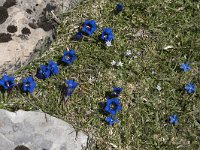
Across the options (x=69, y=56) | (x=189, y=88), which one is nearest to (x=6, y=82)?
(x=69, y=56)

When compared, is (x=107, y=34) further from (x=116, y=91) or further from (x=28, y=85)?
(x=28, y=85)

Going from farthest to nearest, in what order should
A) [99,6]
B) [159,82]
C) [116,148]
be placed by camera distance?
1. [99,6]
2. [159,82]
3. [116,148]

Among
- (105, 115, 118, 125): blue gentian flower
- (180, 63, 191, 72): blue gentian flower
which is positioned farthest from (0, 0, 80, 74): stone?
(180, 63, 191, 72): blue gentian flower

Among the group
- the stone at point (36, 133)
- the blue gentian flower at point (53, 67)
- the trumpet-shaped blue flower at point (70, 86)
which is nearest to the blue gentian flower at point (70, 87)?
the trumpet-shaped blue flower at point (70, 86)

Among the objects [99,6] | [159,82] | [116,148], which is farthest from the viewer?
[99,6]

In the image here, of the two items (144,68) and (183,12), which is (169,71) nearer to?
(144,68)

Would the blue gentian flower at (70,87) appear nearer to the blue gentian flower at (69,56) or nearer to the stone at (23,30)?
the blue gentian flower at (69,56)

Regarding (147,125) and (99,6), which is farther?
(99,6)

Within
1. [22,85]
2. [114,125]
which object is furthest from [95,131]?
[22,85]
